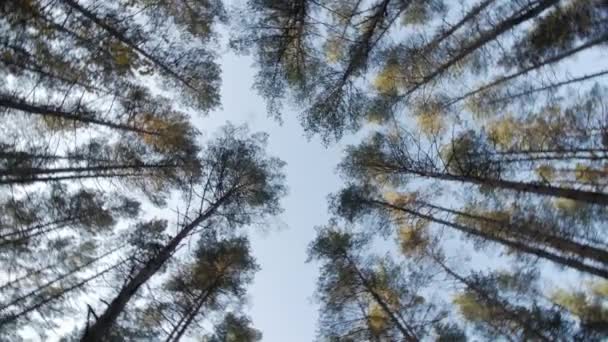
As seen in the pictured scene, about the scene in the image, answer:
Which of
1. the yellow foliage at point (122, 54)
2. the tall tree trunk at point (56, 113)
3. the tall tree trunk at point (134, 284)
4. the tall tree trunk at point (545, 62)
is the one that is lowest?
the tall tree trunk at point (134, 284)

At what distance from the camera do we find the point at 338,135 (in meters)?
9.48

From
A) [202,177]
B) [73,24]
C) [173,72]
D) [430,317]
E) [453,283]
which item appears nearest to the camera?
[73,24]

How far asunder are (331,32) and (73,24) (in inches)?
200

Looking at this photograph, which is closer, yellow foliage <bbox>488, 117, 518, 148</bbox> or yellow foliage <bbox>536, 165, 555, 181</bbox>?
yellow foliage <bbox>488, 117, 518, 148</bbox>

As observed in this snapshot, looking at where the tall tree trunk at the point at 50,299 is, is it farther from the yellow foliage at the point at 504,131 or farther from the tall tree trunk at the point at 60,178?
the yellow foliage at the point at 504,131

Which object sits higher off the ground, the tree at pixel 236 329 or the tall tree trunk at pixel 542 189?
the tall tree trunk at pixel 542 189

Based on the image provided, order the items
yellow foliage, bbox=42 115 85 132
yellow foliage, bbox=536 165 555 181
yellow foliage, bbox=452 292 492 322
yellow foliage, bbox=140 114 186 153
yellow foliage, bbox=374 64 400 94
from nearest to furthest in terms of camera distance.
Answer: yellow foliage, bbox=42 115 85 132
yellow foliage, bbox=140 114 186 153
yellow foliage, bbox=452 292 492 322
yellow foliage, bbox=374 64 400 94
yellow foliage, bbox=536 165 555 181

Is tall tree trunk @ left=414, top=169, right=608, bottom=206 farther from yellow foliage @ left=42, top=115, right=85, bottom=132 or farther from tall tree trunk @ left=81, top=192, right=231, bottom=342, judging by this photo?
yellow foliage @ left=42, top=115, right=85, bottom=132

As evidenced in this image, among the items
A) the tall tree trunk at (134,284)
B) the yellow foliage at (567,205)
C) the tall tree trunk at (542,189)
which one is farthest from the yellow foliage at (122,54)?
the yellow foliage at (567,205)

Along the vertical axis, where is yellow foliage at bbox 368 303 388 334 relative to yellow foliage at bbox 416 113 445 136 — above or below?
below

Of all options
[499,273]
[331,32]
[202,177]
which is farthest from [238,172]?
[499,273]

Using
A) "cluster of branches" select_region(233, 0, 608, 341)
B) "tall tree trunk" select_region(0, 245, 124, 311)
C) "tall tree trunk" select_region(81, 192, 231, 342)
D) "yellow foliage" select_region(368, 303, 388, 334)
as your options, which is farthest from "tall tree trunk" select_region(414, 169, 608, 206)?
"tall tree trunk" select_region(0, 245, 124, 311)

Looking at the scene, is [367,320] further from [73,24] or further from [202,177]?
[73,24]

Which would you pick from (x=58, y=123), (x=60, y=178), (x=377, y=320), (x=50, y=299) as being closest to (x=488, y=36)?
(x=377, y=320)
